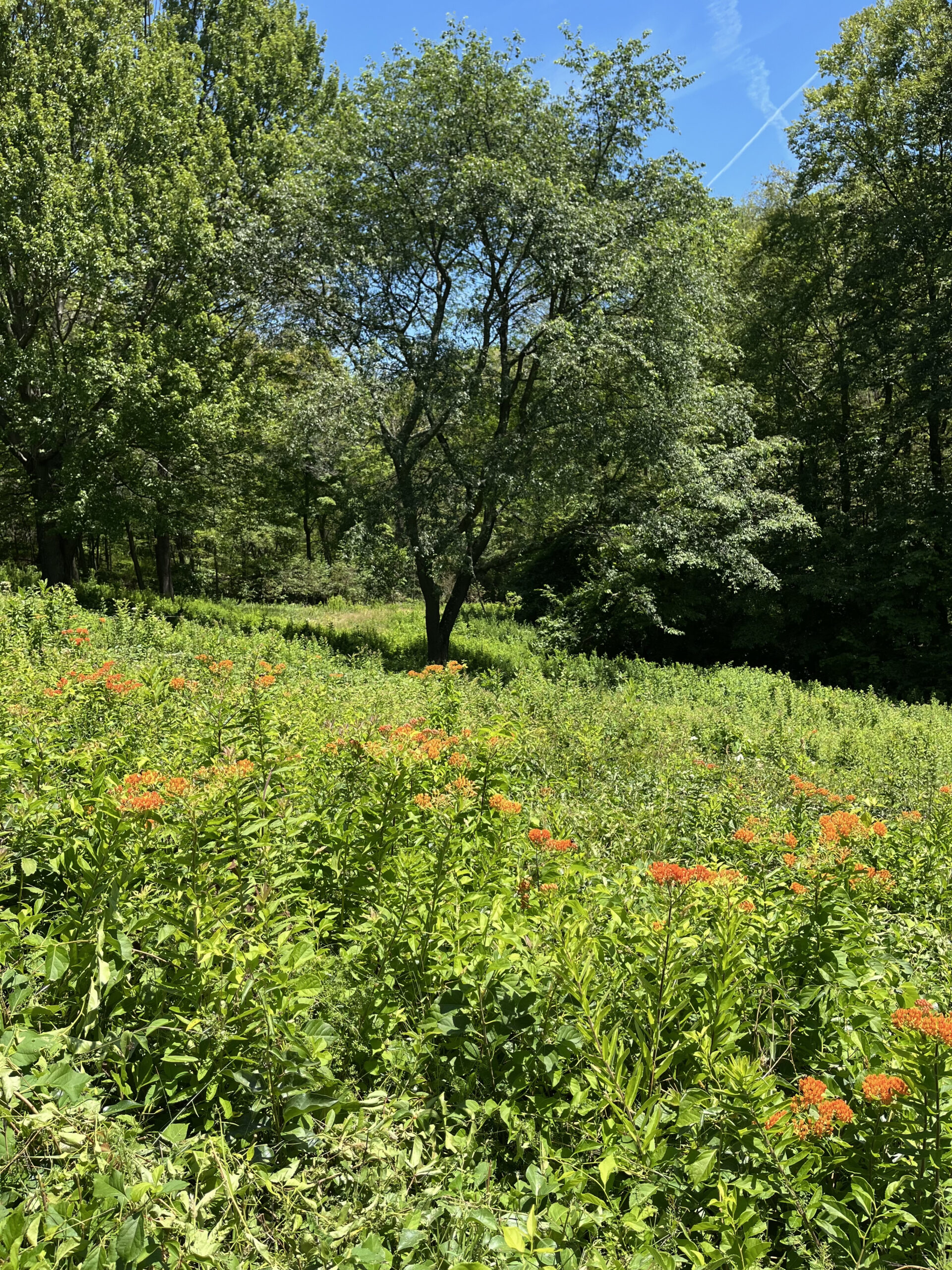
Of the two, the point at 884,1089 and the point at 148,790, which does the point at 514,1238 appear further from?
the point at 148,790

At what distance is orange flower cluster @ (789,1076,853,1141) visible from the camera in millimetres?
1570

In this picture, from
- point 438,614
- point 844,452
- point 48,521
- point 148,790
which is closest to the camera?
point 148,790

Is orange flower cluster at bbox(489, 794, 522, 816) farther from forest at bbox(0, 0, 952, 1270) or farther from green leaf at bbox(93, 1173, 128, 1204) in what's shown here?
green leaf at bbox(93, 1173, 128, 1204)

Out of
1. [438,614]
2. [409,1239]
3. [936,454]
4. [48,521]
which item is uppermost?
[936,454]

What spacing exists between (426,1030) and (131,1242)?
0.84 m

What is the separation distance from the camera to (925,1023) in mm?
1569

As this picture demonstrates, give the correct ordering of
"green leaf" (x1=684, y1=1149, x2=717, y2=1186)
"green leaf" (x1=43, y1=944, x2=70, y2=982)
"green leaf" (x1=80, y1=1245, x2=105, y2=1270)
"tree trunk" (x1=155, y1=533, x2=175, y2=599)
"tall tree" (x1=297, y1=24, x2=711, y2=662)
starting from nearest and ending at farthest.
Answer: "green leaf" (x1=80, y1=1245, x2=105, y2=1270) < "green leaf" (x1=684, y1=1149, x2=717, y2=1186) < "green leaf" (x1=43, y1=944, x2=70, y2=982) < "tall tree" (x1=297, y1=24, x2=711, y2=662) < "tree trunk" (x1=155, y1=533, x2=175, y2=599)

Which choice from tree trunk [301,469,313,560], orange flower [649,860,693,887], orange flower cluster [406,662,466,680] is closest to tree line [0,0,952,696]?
orange flower cluster [406,662,466,680]

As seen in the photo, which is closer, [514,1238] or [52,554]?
[514,1238]

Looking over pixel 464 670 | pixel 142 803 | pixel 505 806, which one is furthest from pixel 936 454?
pixel 142 803

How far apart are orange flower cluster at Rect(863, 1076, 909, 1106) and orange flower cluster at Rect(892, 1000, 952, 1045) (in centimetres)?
12

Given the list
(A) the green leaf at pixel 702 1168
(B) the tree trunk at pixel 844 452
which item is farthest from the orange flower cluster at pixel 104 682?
(B) the tree trunk at pixel 844 452

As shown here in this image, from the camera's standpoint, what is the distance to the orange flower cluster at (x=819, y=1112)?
1570mm

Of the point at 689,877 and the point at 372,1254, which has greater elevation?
the point at 689,877
